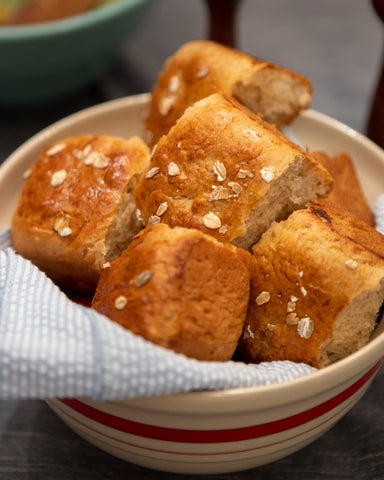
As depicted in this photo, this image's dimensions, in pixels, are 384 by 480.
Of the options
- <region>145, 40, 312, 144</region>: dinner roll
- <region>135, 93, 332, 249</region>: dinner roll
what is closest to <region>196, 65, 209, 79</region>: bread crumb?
<region>145, 40, 312, 144</region>: dinner roll

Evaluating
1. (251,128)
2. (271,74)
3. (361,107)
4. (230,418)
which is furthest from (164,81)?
(361,107)

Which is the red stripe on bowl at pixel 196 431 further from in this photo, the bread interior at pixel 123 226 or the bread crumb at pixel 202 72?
the bread crumb at pixel 202 72

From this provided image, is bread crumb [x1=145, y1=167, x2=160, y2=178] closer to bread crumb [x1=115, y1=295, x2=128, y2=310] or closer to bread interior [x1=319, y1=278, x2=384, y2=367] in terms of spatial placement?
bread crumb [x1=115, y1=295, x2=128, y2=310]

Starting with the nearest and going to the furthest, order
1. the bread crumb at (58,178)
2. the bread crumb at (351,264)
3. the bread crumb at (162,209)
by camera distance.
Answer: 1. the bread crumb at (351,264)
2. the bread crumb at (162,209)
3. the bread crumb at (58,178)

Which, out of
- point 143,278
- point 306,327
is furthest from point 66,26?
point 306,327

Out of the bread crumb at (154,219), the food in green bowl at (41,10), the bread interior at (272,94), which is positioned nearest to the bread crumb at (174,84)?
the bread interior at (272,94)

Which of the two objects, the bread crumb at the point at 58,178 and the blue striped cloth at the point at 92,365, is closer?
the blue striped cloth at the point at 92,365
